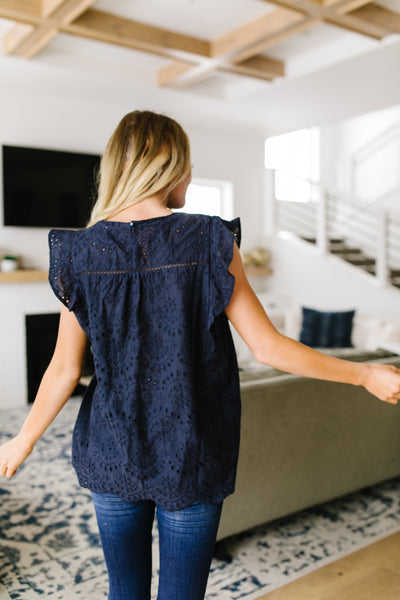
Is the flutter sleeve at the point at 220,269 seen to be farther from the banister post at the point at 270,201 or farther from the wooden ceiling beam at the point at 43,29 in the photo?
the banister post at the point at 270,201

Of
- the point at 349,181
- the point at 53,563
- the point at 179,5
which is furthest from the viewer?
the point at 349,181

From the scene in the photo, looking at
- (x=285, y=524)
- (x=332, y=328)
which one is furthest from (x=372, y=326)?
(x=285, y=524)

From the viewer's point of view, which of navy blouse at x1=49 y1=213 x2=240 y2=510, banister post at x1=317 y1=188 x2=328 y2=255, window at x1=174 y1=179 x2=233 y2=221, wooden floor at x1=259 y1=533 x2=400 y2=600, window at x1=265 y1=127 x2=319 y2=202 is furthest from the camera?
window at x1=265 y1=127 x2=319 y2=202

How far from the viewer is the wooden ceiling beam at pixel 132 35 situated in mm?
3633

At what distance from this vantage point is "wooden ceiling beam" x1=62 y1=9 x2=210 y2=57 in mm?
3633

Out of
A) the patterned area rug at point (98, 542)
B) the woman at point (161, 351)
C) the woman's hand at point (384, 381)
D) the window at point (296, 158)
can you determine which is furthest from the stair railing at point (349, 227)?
the woman at point (161, 351)

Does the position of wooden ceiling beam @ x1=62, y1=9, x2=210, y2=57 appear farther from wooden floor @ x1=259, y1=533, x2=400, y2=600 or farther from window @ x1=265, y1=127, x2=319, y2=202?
window @ x1=265, y1=127, x2=319, y2=202

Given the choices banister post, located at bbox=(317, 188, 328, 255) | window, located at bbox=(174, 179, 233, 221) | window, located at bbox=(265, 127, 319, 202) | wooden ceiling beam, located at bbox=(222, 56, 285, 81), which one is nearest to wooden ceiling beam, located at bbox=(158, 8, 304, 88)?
wooden ceiling beam, located at bbox=(222, 56, 285, 81)

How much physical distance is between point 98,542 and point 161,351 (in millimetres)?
1737

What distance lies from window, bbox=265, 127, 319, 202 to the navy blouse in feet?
26.0

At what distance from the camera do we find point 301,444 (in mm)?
2303

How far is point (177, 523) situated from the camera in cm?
91

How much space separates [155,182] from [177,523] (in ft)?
1.85

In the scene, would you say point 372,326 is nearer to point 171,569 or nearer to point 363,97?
point 363,97
